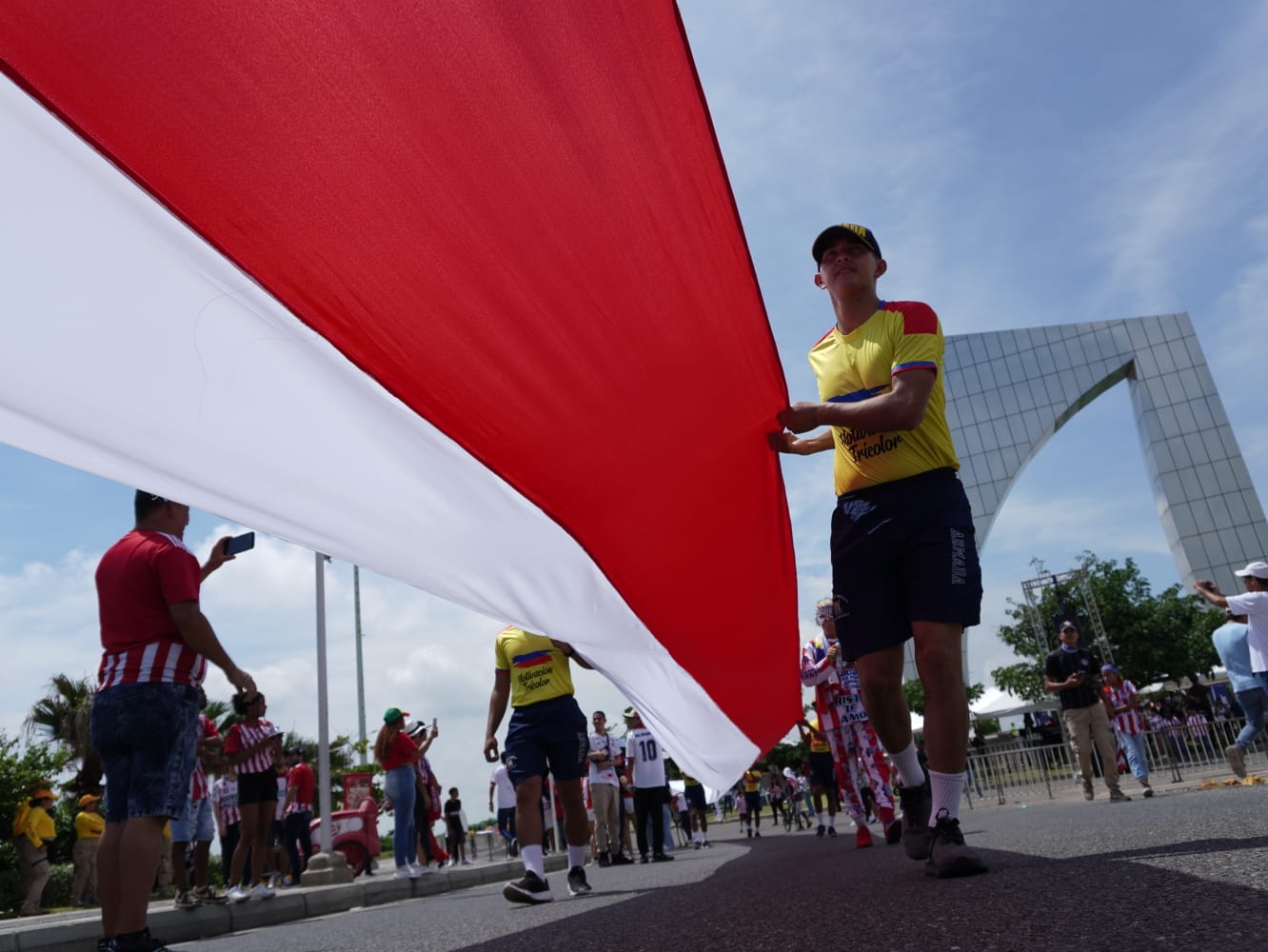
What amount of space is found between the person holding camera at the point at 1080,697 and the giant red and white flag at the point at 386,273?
642 centimetres

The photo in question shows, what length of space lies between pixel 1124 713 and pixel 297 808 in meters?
10.2

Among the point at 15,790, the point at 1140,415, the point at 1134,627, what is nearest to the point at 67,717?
the point at 15,790

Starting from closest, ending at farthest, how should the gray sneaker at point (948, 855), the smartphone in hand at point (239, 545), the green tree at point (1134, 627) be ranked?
1. the gray sneaker at point (948, 855)
2. the smartphone in hand at point (239, 545)
3. the green tree at point (1134, 627)

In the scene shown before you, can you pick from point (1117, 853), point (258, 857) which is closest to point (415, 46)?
point (1117, 853)

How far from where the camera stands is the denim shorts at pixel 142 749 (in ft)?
9.83

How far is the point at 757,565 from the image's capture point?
182 inches

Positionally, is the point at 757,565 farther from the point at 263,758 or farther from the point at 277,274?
the point at 263,758

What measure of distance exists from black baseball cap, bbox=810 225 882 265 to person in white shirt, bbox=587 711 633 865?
27.4 ft

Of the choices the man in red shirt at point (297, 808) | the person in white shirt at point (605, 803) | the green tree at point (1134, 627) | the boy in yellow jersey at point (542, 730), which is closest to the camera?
the boy in yellow jersey at point (542, 730)

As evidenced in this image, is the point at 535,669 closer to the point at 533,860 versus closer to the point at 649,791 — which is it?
the point at 533,860

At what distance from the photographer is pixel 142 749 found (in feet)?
9.96

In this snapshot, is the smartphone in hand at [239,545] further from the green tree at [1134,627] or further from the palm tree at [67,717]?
the green tree at [1134,627]

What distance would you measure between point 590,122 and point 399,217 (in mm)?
537

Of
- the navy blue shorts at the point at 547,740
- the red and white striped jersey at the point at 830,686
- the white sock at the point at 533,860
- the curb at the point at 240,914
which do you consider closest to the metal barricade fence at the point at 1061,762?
the red and white striped jersey at the point at 830,686
